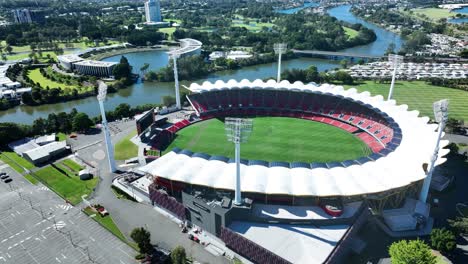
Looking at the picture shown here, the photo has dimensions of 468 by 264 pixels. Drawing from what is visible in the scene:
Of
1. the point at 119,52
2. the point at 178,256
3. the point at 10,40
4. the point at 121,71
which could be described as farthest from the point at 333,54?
the point at 10,40

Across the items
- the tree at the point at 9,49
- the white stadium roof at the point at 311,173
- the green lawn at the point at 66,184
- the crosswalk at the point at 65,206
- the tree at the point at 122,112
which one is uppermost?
the tree at the point at 9,49

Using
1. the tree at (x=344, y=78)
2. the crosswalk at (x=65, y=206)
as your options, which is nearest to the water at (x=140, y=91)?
the tree at (x=344, y=78)

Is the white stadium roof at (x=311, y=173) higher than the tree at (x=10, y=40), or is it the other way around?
the tree at (x=10, y=40)

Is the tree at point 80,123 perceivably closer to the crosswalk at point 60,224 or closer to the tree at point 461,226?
the crosswalk at point 60,224

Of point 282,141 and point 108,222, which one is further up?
point 282,141

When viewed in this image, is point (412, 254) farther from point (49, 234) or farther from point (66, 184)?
point (66, 184)

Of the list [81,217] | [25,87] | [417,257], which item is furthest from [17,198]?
[25,87]

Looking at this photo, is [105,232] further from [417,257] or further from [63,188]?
[417,257]

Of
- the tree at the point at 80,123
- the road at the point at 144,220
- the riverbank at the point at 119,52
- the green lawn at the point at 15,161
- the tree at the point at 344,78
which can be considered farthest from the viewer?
the riverbank at the point at 119,52
